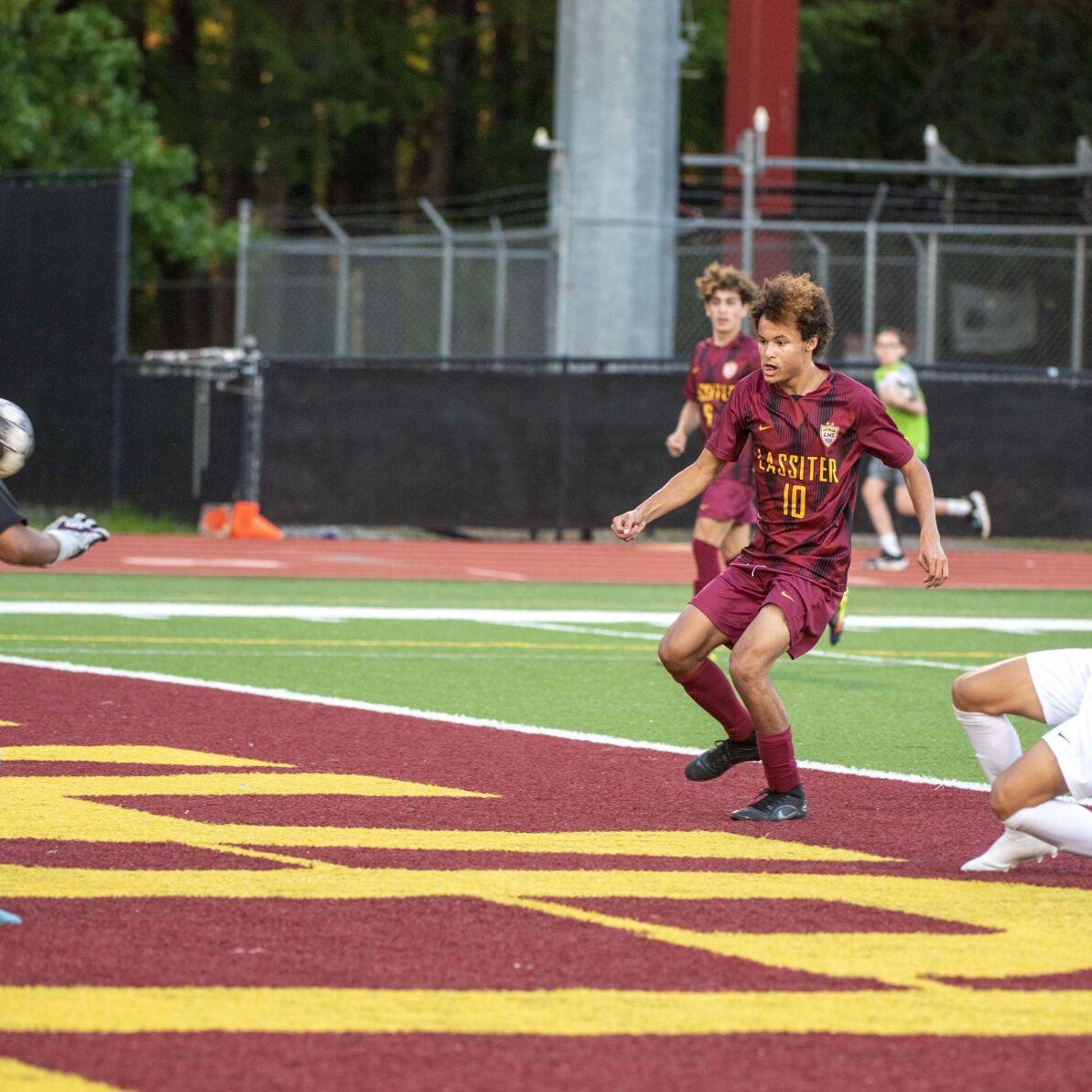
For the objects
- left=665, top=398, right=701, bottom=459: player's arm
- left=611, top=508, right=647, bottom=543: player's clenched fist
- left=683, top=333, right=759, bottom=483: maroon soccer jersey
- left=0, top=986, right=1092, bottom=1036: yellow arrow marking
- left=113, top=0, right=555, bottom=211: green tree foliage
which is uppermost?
left=113, top=0, right=555, bottom=211: green tree foliage

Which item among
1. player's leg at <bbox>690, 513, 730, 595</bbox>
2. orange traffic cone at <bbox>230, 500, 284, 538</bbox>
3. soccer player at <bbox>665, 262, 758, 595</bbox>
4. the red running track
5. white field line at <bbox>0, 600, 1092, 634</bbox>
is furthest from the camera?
A: orange traffic cone at <bbox>230, 500, 284, 538</bbox>

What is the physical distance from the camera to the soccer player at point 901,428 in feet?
57.5

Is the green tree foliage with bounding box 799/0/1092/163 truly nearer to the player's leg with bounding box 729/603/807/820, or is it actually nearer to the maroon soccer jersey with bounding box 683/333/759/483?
the maroon soccer jersey with bounding box 683/333/759/483

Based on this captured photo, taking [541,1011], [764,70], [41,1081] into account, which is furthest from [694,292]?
[41,1081]

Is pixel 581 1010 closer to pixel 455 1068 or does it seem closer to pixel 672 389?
pixel 455 1068

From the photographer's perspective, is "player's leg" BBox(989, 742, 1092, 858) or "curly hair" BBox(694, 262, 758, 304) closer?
"player's leg" BBox(989, 742, 1092, 858)

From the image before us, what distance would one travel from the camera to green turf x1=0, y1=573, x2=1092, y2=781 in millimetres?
9430

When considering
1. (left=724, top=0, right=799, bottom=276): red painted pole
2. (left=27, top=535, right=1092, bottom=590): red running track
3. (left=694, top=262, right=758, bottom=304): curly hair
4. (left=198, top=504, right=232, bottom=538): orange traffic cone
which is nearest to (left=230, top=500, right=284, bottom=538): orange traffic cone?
→ (left=198, top=504, right=232, bottom=538): orange traffic cone

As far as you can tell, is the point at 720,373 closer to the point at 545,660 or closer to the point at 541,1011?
the point at 545,660

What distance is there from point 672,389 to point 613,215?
2.75 metres

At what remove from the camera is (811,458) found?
715 centimetres

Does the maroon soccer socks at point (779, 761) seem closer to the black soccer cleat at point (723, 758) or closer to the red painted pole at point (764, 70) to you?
Answer: the black soccer cleat at point (723, 758)

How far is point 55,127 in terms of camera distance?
1206 inches

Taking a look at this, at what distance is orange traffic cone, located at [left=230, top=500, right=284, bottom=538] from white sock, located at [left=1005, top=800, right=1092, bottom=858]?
16.8 m
